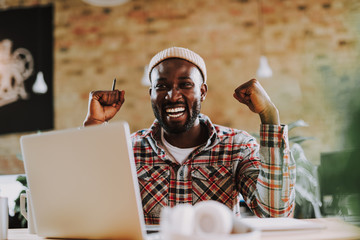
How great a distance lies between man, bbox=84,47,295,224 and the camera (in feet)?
4.85

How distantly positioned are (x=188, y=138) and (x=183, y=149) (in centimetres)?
6

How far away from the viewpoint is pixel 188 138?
5.39 feet

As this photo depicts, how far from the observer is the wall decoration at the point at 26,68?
394 centimetres

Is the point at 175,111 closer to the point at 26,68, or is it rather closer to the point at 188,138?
the point at 188,138

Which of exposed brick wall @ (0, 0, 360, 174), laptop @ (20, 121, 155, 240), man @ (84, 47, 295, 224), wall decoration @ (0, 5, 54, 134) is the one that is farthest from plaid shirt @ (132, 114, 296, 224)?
wall decoration @ (0, 5, 54, 134)

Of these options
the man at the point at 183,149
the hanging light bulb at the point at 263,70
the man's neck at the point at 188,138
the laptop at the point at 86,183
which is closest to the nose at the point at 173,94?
the man at the point at 183,149

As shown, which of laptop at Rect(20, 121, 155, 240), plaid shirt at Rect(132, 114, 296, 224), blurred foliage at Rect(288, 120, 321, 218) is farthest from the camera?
blurred foliage at Rect(288, 120, 321, 218)

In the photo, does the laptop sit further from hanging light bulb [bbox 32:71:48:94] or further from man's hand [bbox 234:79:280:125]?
hanging light bulb [bbox 32:71:48:94]

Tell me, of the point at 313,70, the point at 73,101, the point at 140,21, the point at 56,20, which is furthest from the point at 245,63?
the point at 313,70

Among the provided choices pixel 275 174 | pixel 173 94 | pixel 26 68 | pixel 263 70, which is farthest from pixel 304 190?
pixel 26 68

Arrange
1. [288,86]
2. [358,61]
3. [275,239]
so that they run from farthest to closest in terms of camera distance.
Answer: [288,86] → [275,239] → [358,61]

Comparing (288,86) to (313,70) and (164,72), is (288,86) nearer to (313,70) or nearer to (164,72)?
(164,72)

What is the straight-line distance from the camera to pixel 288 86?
375 centimetres

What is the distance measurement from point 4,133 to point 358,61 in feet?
14.2
